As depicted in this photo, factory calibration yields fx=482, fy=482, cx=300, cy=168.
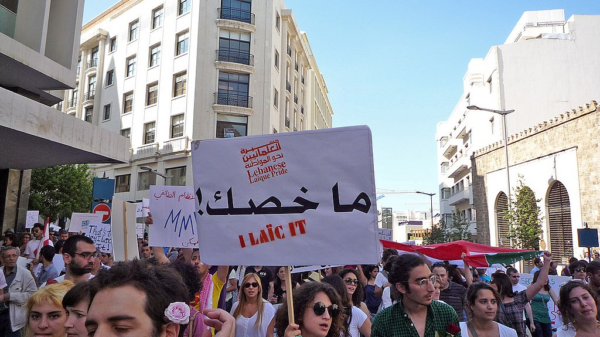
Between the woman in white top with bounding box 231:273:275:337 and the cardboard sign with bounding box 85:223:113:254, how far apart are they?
5.18m

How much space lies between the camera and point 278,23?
37.7 metres

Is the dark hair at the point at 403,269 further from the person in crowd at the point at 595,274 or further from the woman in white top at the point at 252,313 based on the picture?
the person in crowd at the point at 595,274

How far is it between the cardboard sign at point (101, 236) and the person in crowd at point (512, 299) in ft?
23.3

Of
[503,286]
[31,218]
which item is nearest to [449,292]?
[503,286]

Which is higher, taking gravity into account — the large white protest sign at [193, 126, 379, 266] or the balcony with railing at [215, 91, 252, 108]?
the balcony with railing at [215, 91, 252, 108]

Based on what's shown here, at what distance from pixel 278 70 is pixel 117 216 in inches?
1265

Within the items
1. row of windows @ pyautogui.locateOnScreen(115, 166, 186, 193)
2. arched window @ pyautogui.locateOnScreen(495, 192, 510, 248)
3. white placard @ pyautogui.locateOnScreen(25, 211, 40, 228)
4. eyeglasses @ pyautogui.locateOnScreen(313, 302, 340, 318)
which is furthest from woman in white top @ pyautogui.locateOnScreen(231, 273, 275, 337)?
arched window @ pyautogui.locateOnScreen(495, 192, 510, 248)

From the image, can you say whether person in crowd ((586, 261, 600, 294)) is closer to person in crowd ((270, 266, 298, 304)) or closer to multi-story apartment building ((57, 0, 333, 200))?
person in crowd ((270, 266, 298, 304))

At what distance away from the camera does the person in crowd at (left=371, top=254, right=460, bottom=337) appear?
3.48 meters

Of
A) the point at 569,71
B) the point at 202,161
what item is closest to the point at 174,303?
the point at 202,161

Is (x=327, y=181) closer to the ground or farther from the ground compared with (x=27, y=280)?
farther from the ground

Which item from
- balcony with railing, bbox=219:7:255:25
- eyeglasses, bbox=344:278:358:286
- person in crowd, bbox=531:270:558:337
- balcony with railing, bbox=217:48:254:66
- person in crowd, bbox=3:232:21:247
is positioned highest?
balcony with railing, bbox=219:7:255:25

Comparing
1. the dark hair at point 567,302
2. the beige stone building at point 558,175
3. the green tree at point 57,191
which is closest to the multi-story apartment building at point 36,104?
the dark hair at point 567,302

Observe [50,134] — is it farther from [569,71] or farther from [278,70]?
[569,71]
